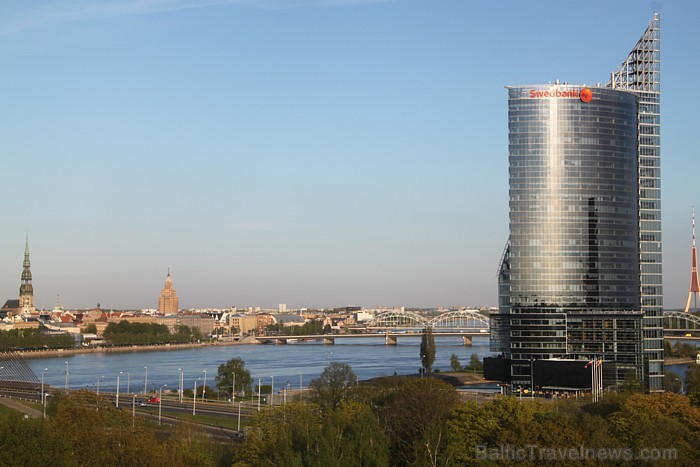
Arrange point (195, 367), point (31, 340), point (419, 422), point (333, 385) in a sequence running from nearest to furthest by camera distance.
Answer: point (419, 422) < point (333, 385) < point (195, 367) < point (31, 340)

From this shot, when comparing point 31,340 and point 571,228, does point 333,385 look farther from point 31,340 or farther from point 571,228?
point 31,340

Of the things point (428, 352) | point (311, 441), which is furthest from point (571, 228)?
point (311, 441)

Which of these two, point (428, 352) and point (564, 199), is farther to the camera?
point (428, 352)

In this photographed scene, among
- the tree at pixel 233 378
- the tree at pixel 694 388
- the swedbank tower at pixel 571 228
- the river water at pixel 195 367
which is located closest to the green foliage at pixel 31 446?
the tree at pixel 694 388

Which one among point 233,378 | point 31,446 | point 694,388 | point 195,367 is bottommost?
point 195,367

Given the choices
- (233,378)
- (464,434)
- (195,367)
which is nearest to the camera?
(464,434)

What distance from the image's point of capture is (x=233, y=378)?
294 feet

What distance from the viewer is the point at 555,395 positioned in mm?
81750

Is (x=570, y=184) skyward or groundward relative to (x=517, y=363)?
skyward

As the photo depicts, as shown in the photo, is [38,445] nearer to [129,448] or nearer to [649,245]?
[129,448]

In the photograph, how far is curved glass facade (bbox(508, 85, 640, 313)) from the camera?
88.6 metres

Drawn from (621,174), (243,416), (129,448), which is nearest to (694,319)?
(621,174)

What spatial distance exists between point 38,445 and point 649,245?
230 feet

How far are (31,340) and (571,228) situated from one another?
403 ft
